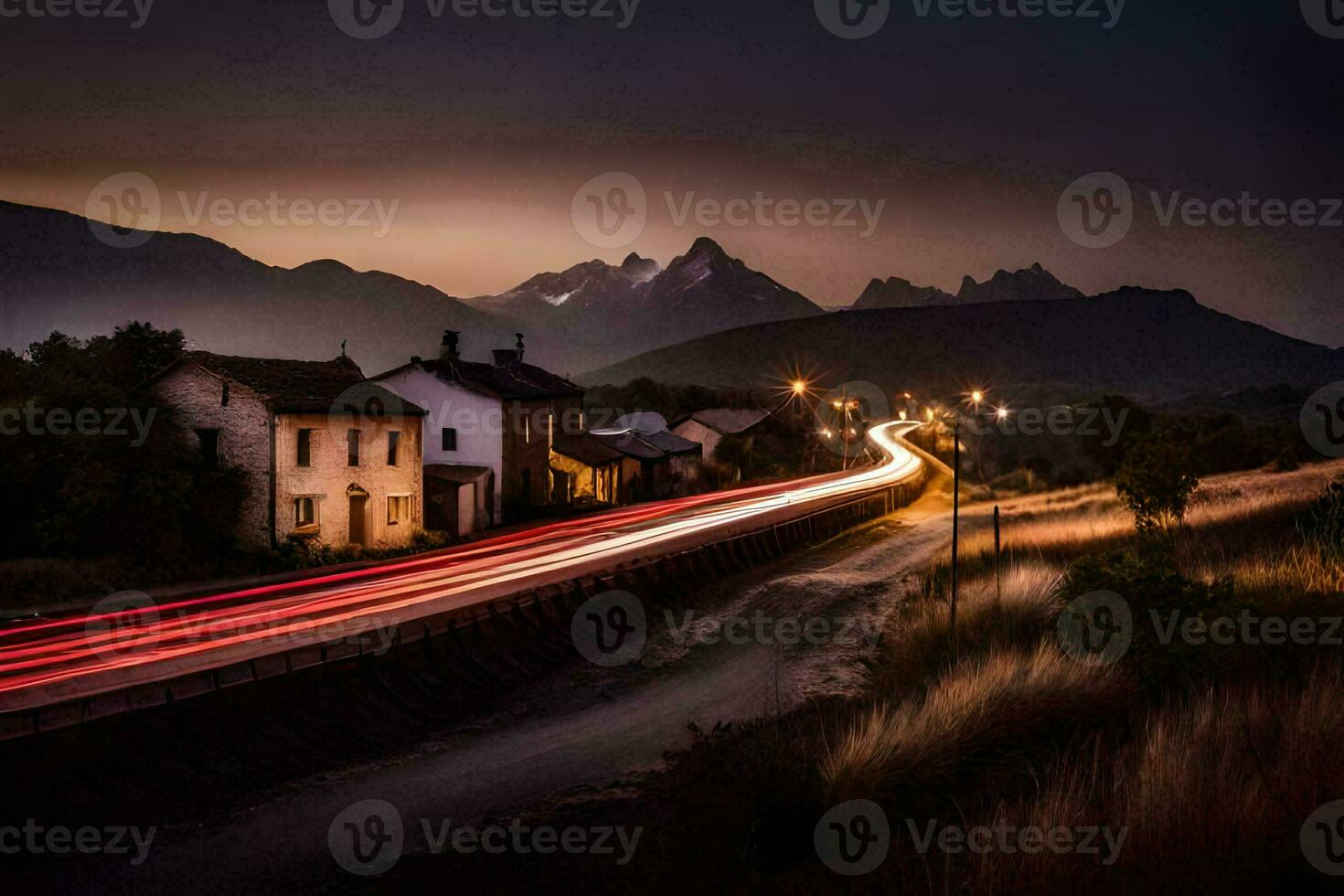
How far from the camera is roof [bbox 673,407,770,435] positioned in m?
67.2

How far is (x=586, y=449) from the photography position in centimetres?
4922

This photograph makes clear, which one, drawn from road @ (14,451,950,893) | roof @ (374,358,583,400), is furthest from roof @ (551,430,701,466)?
road @ (14,451,950,893)

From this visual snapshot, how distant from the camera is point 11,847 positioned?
889 centimetres

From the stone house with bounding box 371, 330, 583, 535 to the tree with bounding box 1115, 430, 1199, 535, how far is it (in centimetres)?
2840

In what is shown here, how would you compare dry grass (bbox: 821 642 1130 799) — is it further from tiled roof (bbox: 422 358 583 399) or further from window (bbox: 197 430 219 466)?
tiled roof (bbox: 422 358 583 399)

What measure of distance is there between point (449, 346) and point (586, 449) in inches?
365

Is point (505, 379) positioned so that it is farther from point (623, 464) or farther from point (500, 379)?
point (623, 464)

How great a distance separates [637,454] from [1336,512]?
4134cm

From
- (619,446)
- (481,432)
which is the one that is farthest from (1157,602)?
(619,446)

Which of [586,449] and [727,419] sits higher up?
[727,419]

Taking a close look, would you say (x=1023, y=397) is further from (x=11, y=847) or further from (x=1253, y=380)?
(x=11, y=847)

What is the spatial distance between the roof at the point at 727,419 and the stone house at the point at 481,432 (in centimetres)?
2227

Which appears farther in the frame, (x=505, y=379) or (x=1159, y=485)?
(x=505, y=379)

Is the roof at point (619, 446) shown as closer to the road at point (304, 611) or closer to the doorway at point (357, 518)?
the doorway at point (357, 518)
